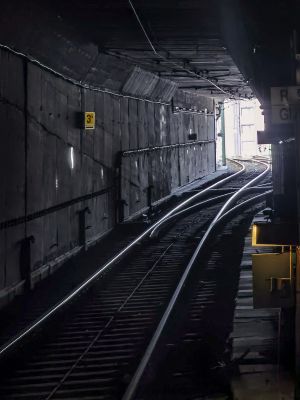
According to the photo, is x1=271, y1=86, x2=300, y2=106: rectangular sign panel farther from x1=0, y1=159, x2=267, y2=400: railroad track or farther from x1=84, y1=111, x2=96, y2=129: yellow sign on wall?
x1=84, y1=111, x2=96, y2=129: yellow sign on wall

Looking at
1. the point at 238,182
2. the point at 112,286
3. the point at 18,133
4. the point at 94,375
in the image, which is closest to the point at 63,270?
the point at 112,286

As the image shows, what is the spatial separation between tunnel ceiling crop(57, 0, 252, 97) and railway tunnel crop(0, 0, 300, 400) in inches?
2.0

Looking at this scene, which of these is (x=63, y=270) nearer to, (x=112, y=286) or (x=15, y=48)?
(x=112, y=286)

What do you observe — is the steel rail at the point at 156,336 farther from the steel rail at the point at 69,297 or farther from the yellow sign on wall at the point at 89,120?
the yellow sign on wall at the point at 89,120

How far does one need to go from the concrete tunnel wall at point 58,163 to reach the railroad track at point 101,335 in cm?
115

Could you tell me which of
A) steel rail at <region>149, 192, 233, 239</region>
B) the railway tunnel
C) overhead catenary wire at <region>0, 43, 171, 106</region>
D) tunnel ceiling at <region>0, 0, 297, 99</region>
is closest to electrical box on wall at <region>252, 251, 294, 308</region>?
the railway tunnel

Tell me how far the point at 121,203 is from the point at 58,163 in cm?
493

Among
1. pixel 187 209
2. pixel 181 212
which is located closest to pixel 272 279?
pixel 181 212

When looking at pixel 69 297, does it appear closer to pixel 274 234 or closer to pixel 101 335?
pixel 101 335

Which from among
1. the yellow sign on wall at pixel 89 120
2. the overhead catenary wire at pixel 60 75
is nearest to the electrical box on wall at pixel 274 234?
the overhead catenary wire at pixel 60 75

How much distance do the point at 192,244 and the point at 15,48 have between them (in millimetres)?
7118

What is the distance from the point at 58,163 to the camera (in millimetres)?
11266

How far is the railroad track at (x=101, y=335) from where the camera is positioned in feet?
19.7

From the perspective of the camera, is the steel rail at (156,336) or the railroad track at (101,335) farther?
the railroad track at (101,335)
